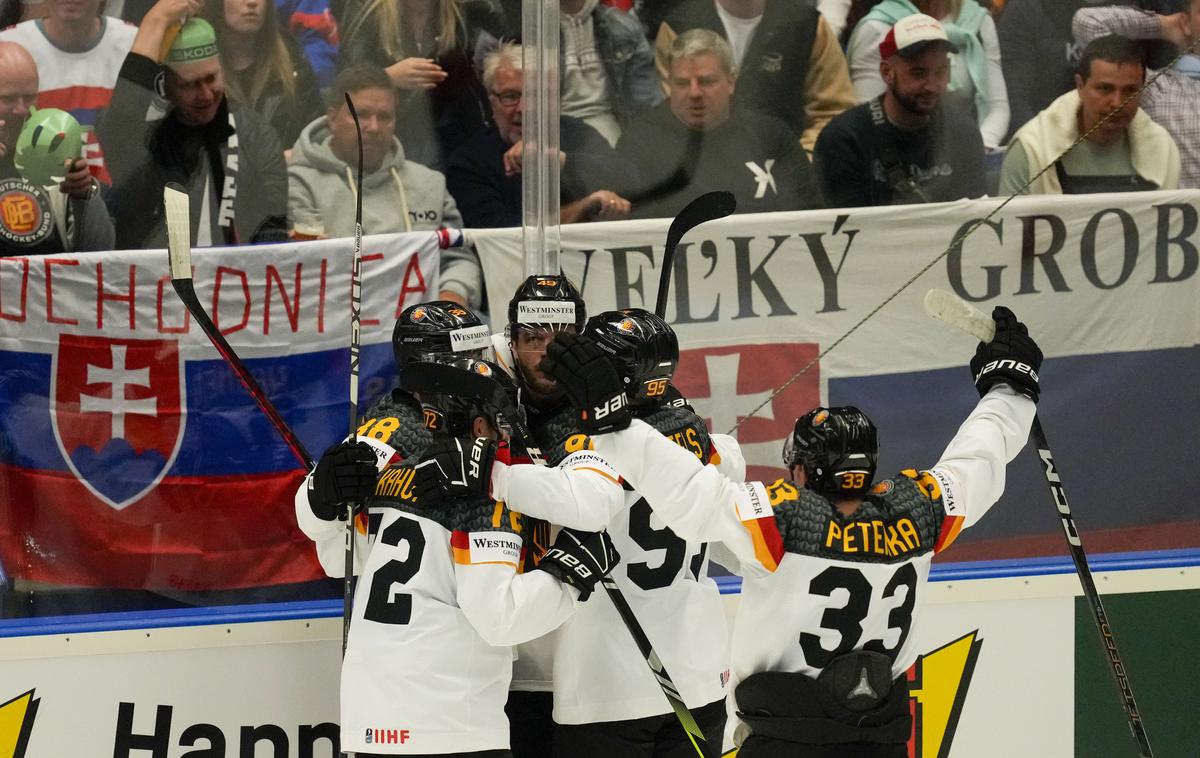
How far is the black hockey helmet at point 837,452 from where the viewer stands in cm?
268

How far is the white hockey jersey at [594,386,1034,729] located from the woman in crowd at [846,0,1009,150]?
70.5 inches

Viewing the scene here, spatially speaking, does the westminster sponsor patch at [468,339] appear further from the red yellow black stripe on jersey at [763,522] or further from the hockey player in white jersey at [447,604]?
the red yellow black stripe on jersey at [763,522]

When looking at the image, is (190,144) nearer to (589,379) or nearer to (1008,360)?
(589,379)

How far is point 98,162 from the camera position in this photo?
3.85 meters

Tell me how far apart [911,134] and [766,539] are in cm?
196

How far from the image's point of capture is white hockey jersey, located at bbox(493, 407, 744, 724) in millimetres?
2912

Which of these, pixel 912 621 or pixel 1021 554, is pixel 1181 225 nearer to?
pixel 1021 554

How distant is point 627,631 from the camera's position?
9.69 ft

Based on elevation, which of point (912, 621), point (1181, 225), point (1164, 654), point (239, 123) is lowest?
point (1164, 654)

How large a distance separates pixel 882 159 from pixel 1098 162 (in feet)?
2.05

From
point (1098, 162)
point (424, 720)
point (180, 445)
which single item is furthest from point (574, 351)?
point (1098, 162)

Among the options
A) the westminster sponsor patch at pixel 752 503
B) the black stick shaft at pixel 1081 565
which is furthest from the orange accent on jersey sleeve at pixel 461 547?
the black stick shaft at pixel 1081 565

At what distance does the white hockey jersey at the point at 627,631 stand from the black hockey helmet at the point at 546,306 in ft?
0.66

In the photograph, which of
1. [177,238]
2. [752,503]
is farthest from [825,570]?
[177,238]
